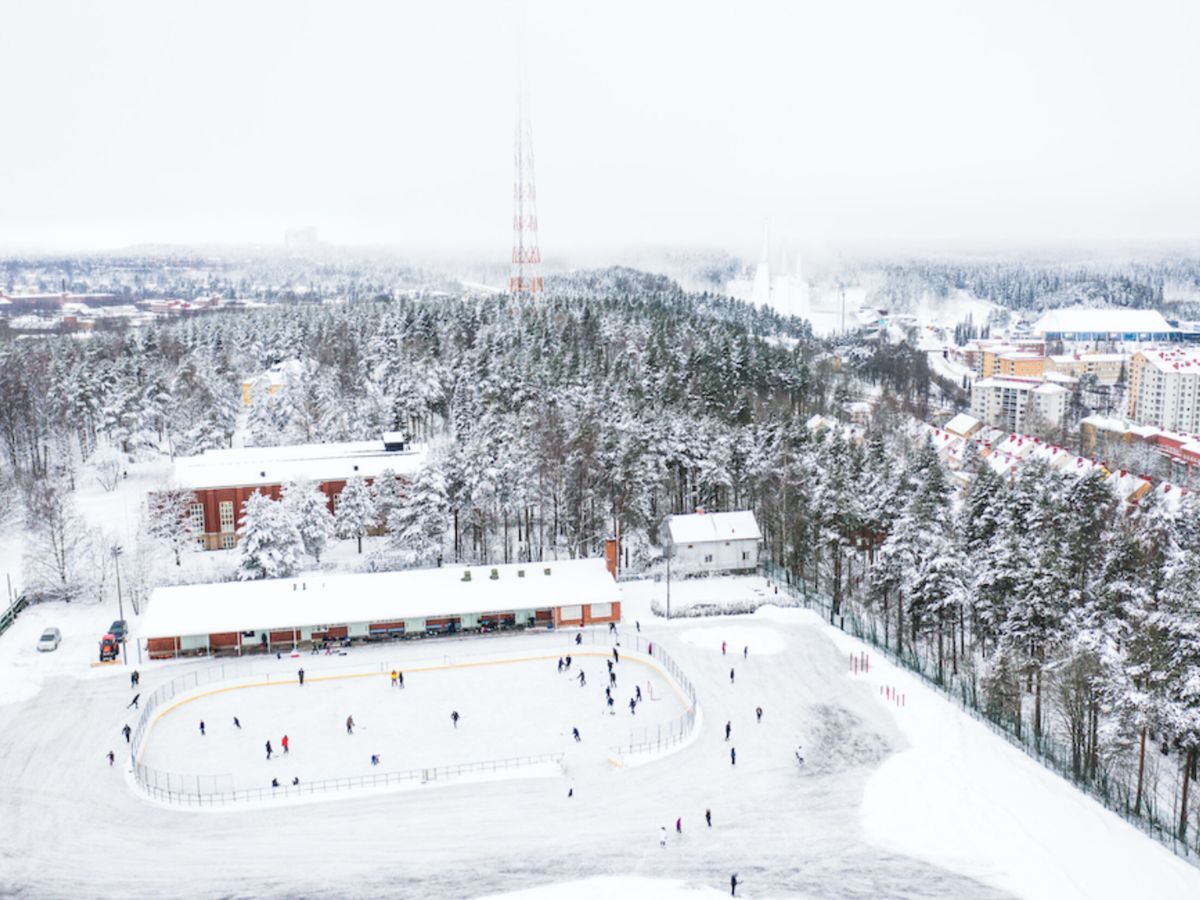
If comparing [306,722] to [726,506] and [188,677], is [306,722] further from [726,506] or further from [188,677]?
[726,506]

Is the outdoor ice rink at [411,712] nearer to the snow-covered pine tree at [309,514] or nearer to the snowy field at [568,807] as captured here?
the snowy field at [568,807]

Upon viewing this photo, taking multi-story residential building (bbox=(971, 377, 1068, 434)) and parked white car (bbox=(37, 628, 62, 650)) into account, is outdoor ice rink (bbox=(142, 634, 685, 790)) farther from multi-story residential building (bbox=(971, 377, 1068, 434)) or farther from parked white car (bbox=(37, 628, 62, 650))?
multi-story residential building (bbox=(971, 377, 1068, 434))

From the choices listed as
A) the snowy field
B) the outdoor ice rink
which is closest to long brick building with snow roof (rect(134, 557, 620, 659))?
the outdoor ice rink

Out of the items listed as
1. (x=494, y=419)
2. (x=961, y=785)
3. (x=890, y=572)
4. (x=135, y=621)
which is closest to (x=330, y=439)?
(x=494, y=419)

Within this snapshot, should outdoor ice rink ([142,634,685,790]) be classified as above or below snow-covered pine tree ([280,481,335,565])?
below

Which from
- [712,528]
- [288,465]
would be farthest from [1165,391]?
[288,465]
